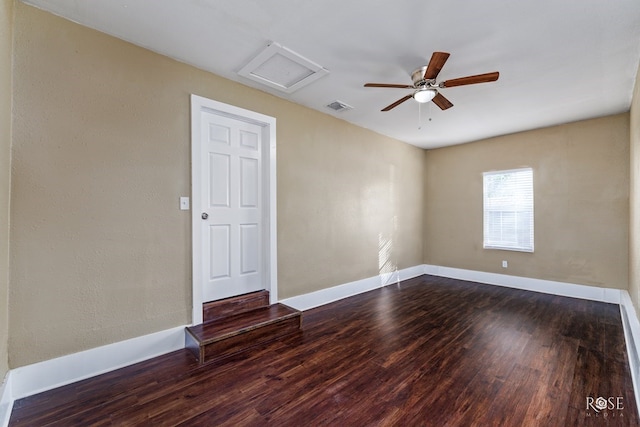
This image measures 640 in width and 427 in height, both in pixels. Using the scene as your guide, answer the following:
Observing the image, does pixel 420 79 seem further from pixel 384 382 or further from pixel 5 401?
pixel 5 401

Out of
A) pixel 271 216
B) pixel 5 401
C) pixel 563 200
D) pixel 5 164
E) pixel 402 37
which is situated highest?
pixel 402 37

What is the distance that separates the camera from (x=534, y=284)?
4453 mm

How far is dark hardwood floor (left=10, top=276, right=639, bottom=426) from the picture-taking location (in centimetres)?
168

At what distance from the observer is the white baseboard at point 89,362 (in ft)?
6.10

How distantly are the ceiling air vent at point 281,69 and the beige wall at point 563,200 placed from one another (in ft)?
12.7

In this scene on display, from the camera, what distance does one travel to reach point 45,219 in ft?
6.41

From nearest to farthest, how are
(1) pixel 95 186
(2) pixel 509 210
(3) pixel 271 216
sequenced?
1. (1) pixel 95 186
2. (3) pixel 271 216
3. (2) pixel 509 210

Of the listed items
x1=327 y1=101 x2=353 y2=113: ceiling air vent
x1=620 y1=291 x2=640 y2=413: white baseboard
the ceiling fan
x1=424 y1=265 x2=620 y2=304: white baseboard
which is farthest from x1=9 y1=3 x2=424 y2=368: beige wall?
x1=424 y1=265 x2=620 y2=304: white baseboard

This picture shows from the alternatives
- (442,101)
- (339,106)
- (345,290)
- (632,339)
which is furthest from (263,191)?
(632,339)

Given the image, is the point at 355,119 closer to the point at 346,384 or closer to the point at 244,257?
the point at 244,257

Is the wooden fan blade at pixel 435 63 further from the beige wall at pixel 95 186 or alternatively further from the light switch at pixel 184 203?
the light switch at pixel 184 203

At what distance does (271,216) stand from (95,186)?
65.2 inches

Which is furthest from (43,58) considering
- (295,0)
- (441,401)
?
(441,401)

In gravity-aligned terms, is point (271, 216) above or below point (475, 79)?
below
